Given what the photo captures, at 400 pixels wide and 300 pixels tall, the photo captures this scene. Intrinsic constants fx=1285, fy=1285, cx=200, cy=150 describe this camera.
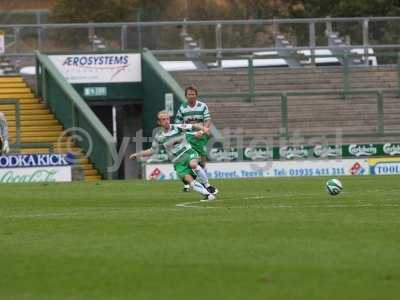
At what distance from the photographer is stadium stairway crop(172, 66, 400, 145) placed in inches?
1602

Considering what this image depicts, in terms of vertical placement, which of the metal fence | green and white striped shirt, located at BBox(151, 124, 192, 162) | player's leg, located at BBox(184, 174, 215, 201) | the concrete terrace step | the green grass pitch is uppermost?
the metal fence

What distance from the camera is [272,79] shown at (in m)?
43.6

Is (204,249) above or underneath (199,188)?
above

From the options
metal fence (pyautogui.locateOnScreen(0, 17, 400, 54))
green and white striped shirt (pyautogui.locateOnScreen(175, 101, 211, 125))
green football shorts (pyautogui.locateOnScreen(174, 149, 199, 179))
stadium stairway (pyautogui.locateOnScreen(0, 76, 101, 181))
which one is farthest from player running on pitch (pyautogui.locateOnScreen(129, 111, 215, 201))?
metal fence (pyautogui.locateOnScreen(0, 17, 400, 54))

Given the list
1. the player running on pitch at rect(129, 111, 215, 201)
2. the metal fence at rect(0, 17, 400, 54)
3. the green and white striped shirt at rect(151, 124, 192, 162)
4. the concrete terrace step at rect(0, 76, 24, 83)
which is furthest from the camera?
the metal fence at rect(0, 17, 400, 54)

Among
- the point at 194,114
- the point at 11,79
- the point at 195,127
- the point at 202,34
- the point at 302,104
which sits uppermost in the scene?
the point at 202,34

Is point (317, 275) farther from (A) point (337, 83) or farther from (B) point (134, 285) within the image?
(A) point (337, 83)

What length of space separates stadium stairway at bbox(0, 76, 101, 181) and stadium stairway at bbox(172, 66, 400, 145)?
4.66 metres

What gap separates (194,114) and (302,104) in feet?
57.8

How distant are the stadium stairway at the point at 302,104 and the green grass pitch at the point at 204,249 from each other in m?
19.0

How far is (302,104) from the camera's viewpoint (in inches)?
1645

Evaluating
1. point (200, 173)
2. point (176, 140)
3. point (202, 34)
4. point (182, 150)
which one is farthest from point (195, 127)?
point (202, 34)

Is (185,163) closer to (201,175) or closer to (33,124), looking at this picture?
(201,175)

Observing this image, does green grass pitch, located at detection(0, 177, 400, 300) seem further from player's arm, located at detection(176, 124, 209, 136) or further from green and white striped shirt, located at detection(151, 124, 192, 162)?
player's arm, located at detection(176, 124, 209, 136)
